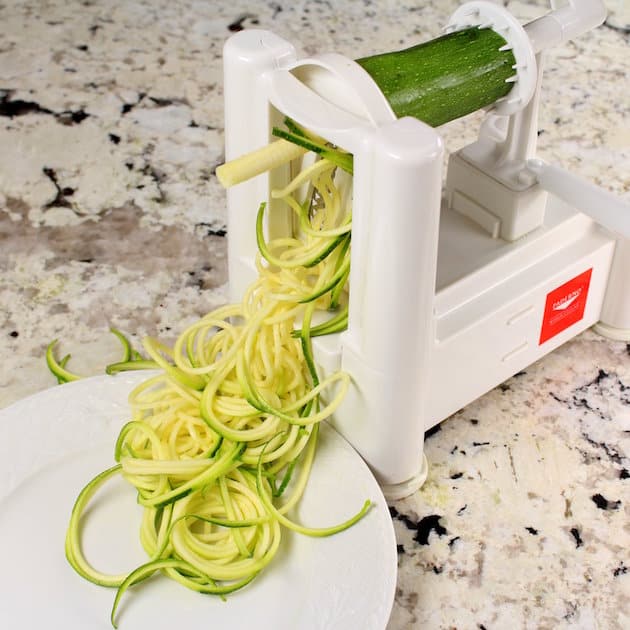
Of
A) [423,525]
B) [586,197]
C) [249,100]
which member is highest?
[249,100]

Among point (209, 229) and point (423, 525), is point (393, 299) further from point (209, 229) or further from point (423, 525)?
point (209, 229)

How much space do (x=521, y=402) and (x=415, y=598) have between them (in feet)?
0.95

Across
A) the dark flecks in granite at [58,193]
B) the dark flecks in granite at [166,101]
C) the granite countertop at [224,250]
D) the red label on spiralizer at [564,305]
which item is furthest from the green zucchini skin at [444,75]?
the dark flecks in granite at [166,101]

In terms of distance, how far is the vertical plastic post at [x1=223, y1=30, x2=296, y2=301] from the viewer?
98cm

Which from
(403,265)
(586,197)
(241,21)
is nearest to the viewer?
(403,265)

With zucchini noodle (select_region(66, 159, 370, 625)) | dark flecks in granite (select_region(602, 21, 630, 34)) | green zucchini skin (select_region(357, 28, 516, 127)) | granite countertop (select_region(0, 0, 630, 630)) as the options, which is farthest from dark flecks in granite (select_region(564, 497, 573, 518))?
dark flecks in granite (select_region(602, 21, 630, 34))

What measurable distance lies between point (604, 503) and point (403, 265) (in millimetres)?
363

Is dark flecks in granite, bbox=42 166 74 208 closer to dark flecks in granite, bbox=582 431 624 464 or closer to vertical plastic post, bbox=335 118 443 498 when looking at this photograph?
vertical plastic post, bbox=335 118 443 498

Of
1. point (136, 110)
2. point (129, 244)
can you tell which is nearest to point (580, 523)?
point (129, 244)

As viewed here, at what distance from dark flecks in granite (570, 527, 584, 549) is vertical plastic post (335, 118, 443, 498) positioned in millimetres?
156

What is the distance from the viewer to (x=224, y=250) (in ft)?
4.59

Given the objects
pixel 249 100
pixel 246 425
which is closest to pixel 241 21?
pixel 249 100

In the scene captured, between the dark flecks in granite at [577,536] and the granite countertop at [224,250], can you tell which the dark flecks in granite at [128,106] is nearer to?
the granite countertop at [224,250]

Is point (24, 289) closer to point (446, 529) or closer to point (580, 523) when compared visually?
point (446, 529)
